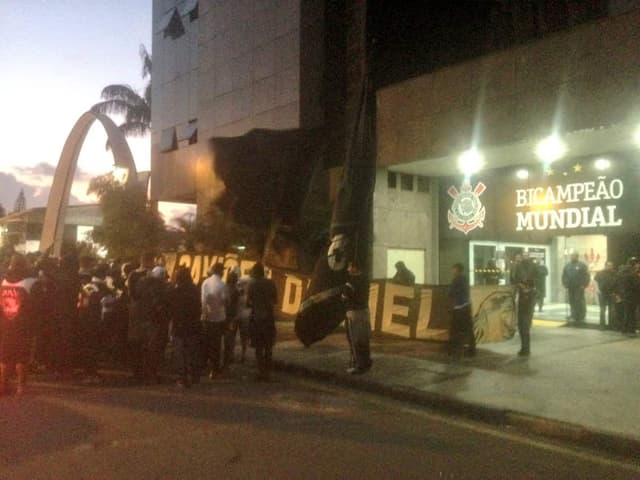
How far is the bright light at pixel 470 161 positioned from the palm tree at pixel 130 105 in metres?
26.3

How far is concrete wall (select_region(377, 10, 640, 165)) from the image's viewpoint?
1226cm

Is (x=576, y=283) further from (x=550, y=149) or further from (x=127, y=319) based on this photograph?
(x=127, y=319)

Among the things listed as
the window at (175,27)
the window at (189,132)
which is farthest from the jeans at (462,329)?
the window at (175,27)

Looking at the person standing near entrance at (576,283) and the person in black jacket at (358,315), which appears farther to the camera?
the person standing near entrance at (576,283)

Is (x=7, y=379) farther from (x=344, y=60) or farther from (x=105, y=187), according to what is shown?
(x=105, y=187)

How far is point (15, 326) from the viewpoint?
8.75 metres

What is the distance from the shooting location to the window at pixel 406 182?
60.4 feet

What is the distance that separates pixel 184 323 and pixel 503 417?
4.31m

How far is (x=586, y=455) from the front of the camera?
6527 millimetres

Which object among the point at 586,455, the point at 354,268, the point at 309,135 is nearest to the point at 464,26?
the point at 309,135

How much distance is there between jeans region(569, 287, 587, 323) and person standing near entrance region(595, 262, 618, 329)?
24.7 inches

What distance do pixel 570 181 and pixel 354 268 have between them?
7271 mm

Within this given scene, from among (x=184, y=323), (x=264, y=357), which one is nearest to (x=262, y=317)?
(x=264, y=357)

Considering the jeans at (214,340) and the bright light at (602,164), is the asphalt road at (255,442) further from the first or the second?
the bright light at (602,164)
